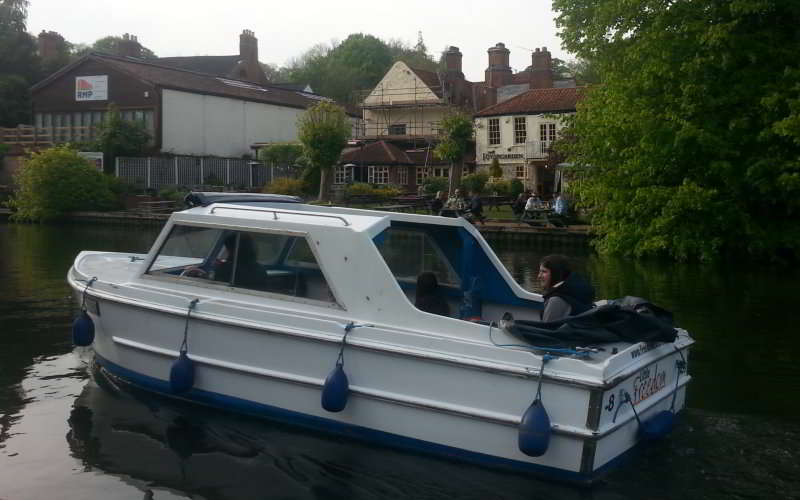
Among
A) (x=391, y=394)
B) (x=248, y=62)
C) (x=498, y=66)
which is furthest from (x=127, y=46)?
(x=391, y=394)

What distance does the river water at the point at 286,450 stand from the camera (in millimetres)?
6562

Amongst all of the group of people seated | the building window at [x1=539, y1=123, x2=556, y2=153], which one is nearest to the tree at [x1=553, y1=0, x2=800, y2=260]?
the group of people seated

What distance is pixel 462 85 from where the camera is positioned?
64375 mm

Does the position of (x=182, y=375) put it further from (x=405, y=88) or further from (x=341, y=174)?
(x=405, y=88)

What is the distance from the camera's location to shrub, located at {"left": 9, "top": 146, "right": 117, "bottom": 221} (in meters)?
40.2

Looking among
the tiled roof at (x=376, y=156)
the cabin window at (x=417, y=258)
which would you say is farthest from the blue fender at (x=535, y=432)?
the tiled roof at (x=376, y=156)

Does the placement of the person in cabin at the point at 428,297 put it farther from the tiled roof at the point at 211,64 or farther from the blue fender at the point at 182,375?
the tiled roof at the point at 211,64

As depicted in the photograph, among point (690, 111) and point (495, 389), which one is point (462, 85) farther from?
point (495, 389)

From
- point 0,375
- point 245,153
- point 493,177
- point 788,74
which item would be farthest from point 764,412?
point 245,153

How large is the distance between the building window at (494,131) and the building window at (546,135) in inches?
118

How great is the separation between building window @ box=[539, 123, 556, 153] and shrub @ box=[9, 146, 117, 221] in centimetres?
2419

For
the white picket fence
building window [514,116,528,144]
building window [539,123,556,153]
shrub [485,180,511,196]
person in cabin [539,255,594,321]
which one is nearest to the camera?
person in cabin [539,255,594,321]

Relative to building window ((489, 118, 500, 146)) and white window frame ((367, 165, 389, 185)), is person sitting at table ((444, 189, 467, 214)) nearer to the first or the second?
building window ((489, 118, 500, 146))

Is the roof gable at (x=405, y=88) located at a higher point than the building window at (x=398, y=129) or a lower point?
higher
